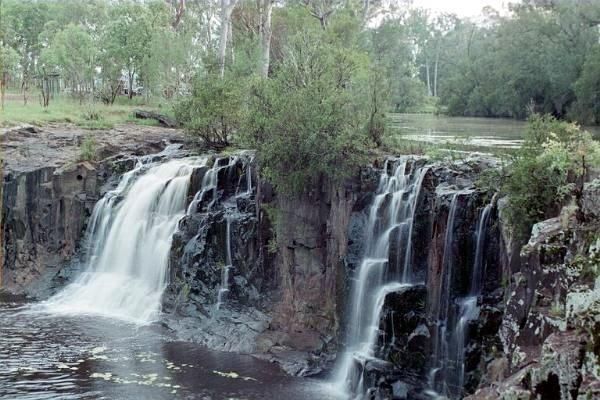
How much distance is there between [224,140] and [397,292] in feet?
42.9

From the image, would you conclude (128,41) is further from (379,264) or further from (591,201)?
(591,201)

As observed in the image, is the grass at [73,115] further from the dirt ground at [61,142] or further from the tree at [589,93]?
the tree at [589,93]

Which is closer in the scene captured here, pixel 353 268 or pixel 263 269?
pixel 353 268

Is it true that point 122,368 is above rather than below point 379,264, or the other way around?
below

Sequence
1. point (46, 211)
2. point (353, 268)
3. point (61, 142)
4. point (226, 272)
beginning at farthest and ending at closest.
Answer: point (61, 142) → point (46, 211) → point (226, 272) → point (353, 268)

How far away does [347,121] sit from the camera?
65.4 feet

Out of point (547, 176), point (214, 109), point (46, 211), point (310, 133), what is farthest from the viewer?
point (214, 109)

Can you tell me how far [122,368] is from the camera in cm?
1716

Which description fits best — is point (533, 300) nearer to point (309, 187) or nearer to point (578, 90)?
point (309, 187)

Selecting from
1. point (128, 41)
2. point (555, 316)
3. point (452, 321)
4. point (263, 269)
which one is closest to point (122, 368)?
point (263, 269)

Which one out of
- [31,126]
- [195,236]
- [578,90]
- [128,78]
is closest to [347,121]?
A: [195,236]

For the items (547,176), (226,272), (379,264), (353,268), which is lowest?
(226,272)

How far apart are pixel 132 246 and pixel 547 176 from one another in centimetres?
1439

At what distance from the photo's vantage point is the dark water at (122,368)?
1580 cm
